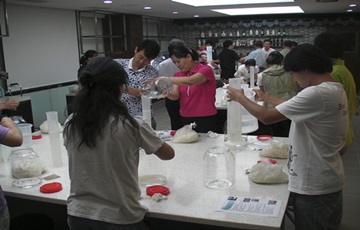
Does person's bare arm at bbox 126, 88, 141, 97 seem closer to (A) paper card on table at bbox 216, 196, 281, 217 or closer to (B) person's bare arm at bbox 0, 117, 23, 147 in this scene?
(B) person's bare arm at bbox 0, 117, 23, 147

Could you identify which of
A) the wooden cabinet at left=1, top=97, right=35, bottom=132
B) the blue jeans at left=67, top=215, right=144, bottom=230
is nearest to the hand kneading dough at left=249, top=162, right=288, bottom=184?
→ the blue jeans at left=67, top=215, right=144, bottom=230

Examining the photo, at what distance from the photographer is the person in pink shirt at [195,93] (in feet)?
10.6

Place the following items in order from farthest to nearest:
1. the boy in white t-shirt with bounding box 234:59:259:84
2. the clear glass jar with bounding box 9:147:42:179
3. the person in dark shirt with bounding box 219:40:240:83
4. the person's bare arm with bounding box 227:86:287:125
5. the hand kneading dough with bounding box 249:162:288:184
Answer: the person in dark shirt with bounding box 219:40:240:83 < the boy in white t-shirt with bounding box 234:59:259:84 < the clear glass jar with bounding box 9:147:42:179 < the hand kneading dough with bounding box 249:162:288:184 < the person's bare arm with bounding box 227:86:287:125

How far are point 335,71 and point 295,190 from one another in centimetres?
123

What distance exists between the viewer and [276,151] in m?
2.47

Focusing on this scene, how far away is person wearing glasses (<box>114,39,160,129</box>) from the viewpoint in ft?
10.3

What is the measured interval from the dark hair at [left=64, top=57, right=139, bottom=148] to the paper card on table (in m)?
0.60

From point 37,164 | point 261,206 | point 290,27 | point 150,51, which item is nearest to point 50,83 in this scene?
point 150,51

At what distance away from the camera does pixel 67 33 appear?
7566 millimetres

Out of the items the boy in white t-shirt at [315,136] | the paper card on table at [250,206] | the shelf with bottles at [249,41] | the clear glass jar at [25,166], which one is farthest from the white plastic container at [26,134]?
the shelf with bottles at [249,41]

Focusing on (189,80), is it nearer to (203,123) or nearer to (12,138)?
(203,123)

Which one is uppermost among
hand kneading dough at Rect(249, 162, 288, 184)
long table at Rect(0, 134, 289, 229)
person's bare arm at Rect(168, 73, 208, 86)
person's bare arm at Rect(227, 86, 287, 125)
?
person's bare arm at Rect(168, 73, 208, 86)

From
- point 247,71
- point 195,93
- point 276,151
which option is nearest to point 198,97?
point 195,93

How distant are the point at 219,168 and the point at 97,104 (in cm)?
104
